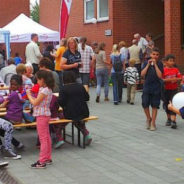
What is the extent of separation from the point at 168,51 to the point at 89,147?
843 centimetres

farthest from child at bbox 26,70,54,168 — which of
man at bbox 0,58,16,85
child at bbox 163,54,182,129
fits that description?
man at bbox 0,58,16,85

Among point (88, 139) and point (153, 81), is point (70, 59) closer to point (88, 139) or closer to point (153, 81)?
point (153, 81)

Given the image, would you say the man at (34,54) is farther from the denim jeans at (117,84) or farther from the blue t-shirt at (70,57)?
the blue t-shirt at (70,57)

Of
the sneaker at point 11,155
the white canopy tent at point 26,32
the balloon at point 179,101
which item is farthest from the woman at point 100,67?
the balloon at point 179,101

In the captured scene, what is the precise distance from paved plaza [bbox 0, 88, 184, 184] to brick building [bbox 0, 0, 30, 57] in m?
20.1

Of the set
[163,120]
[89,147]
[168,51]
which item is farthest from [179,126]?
[168,51]

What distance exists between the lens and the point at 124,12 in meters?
20.3

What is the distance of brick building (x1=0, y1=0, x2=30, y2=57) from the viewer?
99.2 ft

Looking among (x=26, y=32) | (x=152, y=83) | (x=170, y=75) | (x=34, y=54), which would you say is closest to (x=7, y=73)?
(x=152, y=83)

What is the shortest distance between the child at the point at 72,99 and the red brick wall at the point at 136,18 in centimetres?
1212

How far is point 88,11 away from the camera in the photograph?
2286 cm

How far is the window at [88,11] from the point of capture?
73.7ft

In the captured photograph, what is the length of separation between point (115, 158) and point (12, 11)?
24.3 m

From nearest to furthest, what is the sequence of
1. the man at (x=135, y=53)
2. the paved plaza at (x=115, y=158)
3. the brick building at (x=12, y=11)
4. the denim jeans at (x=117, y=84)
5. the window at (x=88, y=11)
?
the paved plaza at (x=115, y=158), the denim jeans at (x=117, y=84), the man at (x=135, y=53), the window at (x=88, y=11), the brick building at (x=12, y=11)
